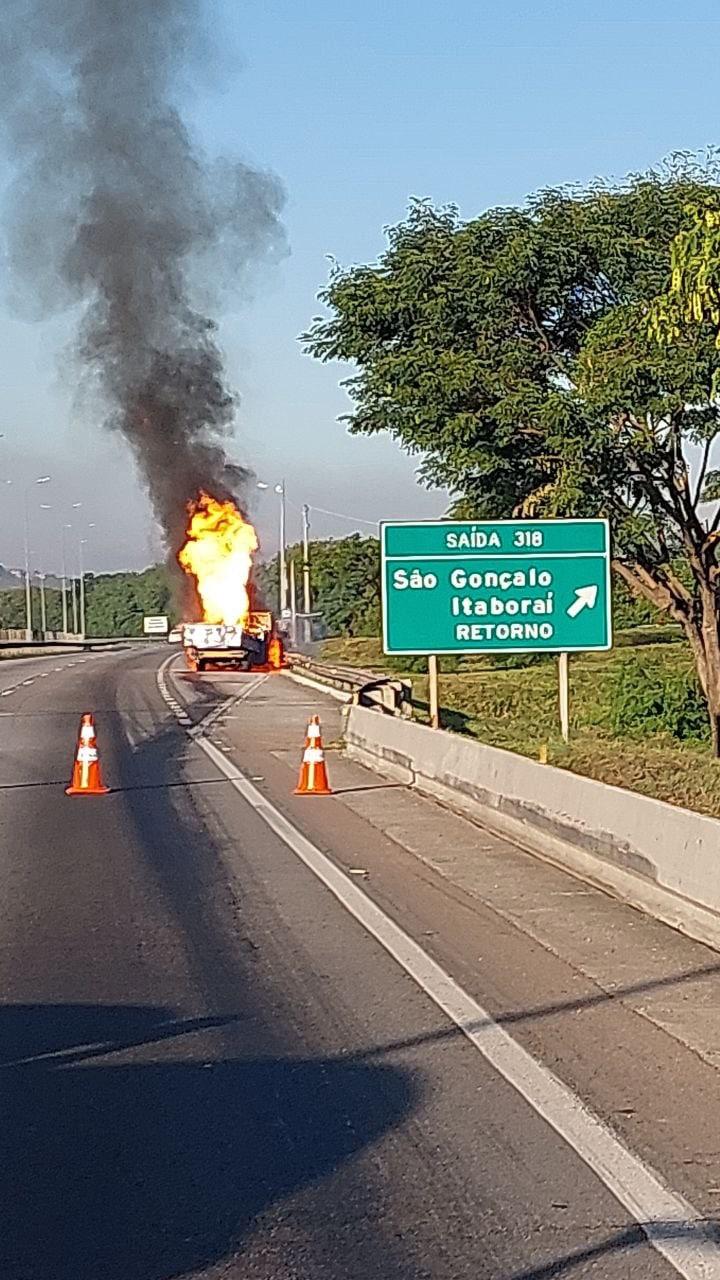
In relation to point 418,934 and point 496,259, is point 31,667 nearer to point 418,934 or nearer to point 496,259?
point 496,259

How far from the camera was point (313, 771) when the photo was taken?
19438mm

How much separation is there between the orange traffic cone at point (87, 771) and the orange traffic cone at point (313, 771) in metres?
2.23

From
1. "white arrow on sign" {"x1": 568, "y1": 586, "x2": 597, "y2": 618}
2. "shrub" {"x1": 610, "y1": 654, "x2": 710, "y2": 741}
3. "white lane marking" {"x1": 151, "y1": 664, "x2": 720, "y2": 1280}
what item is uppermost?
"white arrow on sign" {"x1": 568, "y1": 586, "x2": 597, "y2": 618}

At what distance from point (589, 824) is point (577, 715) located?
2770cm

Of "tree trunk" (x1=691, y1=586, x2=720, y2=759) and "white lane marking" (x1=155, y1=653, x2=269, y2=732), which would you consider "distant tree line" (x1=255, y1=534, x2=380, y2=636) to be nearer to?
"white lane marking" (x1=155, y1=653, x2=269, y2=732)

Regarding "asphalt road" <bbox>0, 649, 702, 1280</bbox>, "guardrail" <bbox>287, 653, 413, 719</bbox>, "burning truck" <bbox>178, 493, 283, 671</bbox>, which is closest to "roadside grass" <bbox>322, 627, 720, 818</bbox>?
"guardrail" <bbox>287, 653, 413, 719</bbox>

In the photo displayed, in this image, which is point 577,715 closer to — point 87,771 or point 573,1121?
point 87,771

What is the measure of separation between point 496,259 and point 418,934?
22724 mm

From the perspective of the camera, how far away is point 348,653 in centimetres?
7088

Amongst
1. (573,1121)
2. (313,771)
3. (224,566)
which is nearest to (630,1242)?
(573,1121)

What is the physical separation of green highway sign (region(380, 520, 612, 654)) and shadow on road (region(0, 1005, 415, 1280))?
13.5 meters

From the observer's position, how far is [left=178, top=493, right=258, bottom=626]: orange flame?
63969 millimetres

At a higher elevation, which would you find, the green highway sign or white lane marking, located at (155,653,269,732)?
the green highway sign

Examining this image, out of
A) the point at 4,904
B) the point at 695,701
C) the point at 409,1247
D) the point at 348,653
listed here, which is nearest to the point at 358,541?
the point at 348,653
